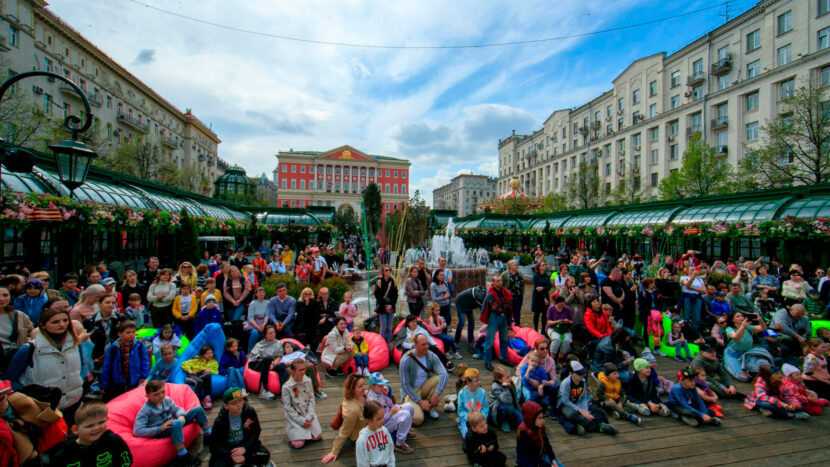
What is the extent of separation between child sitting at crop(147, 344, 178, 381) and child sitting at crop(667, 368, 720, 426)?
6904 millimetres

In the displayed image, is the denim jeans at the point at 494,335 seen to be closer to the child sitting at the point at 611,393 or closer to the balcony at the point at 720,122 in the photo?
the child sitting at the point at 611,393

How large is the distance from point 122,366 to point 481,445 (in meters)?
4.49

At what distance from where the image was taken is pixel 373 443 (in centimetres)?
363

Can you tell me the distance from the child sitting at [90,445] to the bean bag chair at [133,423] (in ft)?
1.48

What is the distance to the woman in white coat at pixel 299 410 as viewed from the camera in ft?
14.1

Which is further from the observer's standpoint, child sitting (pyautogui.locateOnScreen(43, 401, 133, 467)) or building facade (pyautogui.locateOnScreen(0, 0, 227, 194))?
building facade (pyautogui.locateOnScreen(0, 0, 227, 194))

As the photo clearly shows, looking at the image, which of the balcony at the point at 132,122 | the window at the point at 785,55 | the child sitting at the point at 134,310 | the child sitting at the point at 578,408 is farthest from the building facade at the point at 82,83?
the window at the point at 785,55

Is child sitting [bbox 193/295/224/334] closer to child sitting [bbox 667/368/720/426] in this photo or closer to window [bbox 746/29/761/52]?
child sitting [bbox 667/368/720/426]

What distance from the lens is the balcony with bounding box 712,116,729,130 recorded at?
107 ft

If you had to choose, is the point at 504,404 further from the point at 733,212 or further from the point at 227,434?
the point at 733,212

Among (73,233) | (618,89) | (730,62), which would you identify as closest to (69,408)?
(73,233)

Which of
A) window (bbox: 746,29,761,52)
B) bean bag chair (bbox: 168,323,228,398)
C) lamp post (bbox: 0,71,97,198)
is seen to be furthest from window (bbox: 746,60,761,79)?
lamp post (bbox: 0,71,97,198)

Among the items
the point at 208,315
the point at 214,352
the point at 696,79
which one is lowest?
the point at 214,352

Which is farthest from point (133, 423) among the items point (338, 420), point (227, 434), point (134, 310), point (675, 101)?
point (675, 101)
